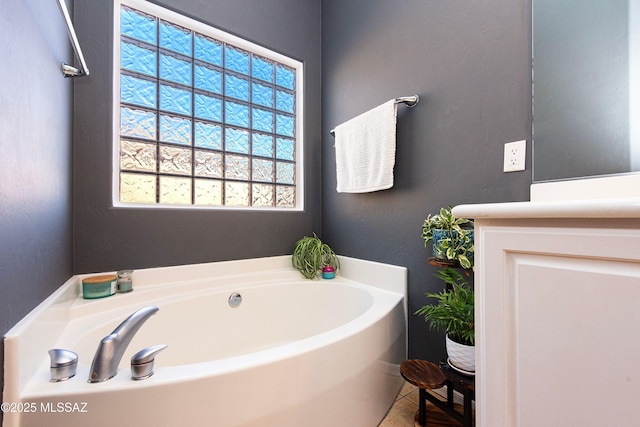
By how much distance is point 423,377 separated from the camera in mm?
1039

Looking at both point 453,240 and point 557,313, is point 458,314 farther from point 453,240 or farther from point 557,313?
point 557,313

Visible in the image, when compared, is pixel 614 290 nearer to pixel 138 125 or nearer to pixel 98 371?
pixel 98 371

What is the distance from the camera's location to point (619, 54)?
0.79 metres

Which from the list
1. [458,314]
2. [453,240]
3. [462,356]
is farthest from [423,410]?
[453,240]

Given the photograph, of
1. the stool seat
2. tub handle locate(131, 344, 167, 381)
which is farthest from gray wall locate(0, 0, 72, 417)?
the stool seat

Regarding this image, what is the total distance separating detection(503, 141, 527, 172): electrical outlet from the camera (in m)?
1.01

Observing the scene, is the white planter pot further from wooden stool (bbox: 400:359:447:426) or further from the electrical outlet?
the electrical outlet

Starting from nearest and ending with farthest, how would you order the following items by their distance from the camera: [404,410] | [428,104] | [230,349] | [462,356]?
[462,356] < [404,410] < [428,104] < [230,349]

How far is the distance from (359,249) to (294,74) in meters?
1.51

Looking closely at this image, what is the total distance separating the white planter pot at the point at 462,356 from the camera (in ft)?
2.99

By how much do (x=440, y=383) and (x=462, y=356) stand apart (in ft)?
0.56

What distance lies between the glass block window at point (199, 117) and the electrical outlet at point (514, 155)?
1.39 metres

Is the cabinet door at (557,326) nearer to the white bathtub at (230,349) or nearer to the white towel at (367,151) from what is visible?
the white bathtub at (230,349)

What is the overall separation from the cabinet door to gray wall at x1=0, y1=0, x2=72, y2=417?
1.14 metres
